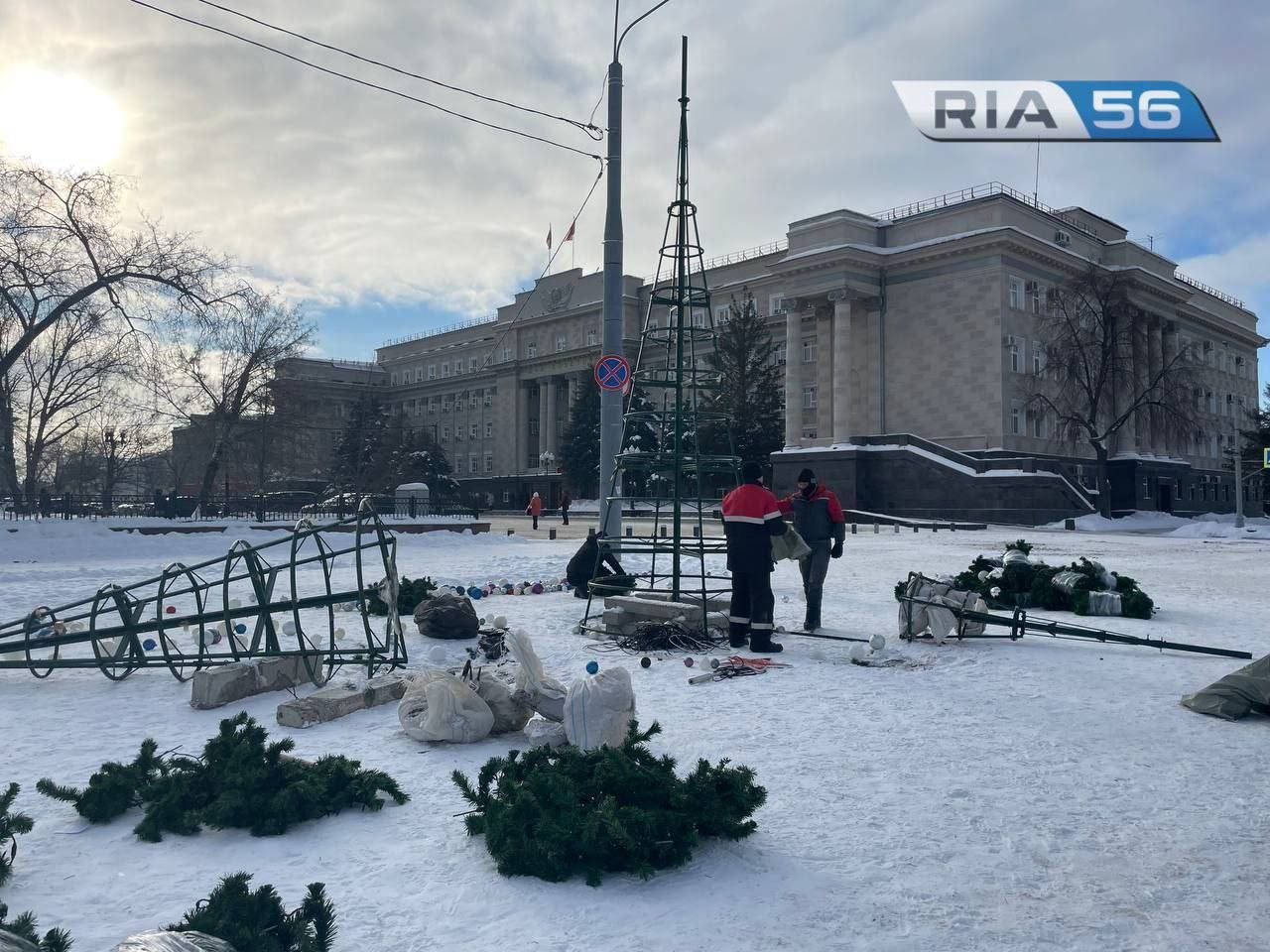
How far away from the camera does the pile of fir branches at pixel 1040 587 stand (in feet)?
36.0

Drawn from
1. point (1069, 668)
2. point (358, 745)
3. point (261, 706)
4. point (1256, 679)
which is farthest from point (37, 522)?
point (1256, 679)

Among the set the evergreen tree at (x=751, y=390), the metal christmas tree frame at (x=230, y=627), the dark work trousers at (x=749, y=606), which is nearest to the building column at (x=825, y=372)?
the evergreen tree at (x=751, y=390)

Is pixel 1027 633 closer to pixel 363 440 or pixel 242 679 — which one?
pixel 242 679

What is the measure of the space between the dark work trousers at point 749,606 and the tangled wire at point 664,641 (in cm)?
23

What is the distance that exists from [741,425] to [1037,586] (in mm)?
49820

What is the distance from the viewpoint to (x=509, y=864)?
11.8 ft

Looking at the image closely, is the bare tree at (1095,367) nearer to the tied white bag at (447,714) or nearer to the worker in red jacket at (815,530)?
the worker in red jacket at (815,530)

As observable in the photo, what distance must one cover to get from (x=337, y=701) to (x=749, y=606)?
420 cm

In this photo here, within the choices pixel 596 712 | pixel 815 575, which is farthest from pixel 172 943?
pixel 815 575

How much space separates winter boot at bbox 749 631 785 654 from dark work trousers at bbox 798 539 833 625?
124 cm

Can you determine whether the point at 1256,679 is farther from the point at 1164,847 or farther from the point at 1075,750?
the point at 1164,847

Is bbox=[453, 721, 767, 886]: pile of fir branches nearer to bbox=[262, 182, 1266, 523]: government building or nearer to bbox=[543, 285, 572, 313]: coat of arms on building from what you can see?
bbox=[262, 182, 1266, 523]: government building

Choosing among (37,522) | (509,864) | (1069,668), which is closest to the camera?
(509,864)

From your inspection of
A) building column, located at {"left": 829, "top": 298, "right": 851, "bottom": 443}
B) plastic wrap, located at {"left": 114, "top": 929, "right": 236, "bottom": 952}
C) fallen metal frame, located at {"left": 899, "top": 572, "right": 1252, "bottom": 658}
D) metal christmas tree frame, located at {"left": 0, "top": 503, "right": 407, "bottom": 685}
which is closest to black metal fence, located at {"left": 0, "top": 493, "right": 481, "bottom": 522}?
metal christmas tree frame, located at {"left": 0, "top": 503, "right": 407, "bottom": 685}
